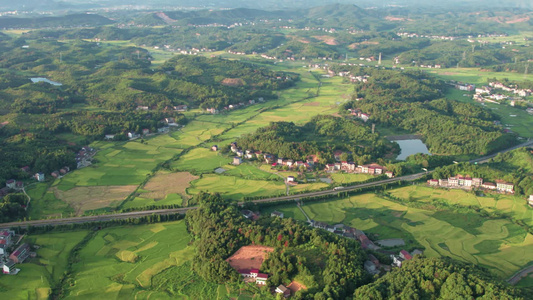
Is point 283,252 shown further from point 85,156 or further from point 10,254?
point 85,156

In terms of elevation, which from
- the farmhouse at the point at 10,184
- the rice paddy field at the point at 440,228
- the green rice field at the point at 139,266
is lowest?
the green rice field at the point at 139,266

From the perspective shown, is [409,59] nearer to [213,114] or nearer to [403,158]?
[213,114]

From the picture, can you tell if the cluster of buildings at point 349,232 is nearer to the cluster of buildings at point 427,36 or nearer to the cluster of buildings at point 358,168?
the cluster of buildings at point 358,168

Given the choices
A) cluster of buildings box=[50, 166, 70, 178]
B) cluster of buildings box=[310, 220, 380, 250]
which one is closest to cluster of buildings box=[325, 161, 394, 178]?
cluster of buildings box=[310, 220, 380, 250]

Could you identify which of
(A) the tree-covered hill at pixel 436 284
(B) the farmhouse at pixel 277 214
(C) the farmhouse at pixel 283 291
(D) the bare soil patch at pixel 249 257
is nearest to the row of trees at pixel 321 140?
(B) the farmhouse at pixel 277 214

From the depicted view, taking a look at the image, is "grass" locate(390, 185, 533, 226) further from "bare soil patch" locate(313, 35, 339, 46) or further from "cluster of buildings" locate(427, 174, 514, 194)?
"bare soil patch" locate(313, 35, 339, 46)

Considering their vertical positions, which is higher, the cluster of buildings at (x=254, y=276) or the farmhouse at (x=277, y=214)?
the cluster of buildings at (x=254, y=276)
